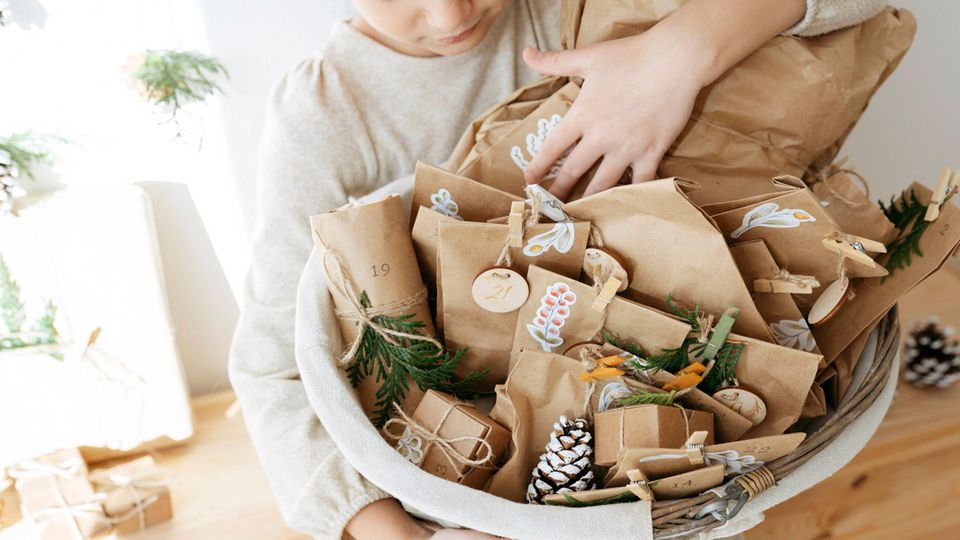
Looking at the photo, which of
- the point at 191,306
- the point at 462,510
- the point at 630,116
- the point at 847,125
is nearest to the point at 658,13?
the point at 630,116

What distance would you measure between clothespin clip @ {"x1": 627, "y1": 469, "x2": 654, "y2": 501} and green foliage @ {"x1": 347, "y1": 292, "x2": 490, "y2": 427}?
0.19 metres

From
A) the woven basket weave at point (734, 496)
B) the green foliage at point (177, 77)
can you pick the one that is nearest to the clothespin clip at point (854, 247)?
the woven basket weave at point (734, 496)

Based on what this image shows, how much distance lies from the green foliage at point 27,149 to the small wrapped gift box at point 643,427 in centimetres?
73

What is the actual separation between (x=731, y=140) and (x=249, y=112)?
60 cm

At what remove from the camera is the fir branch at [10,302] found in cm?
88

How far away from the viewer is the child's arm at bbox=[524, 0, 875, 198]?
64 cm

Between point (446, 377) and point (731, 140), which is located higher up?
point (731, 140)

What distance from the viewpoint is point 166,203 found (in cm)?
97

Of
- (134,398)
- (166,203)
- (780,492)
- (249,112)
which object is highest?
(249,112)

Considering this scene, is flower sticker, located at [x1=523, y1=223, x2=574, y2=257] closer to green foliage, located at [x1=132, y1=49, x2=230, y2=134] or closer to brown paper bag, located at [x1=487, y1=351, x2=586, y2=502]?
brown paper bag, located at [x1=487, y1=351, x2=586, y2=502]

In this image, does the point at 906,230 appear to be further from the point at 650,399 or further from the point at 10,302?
the point at 10,302

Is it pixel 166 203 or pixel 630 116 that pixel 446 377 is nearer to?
pixel 630 116

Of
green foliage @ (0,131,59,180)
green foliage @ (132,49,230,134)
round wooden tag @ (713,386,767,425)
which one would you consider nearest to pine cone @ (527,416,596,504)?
round wooden tag @ (713,386,767,425)

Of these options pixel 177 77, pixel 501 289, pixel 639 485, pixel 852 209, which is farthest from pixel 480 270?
pixel 177 77
